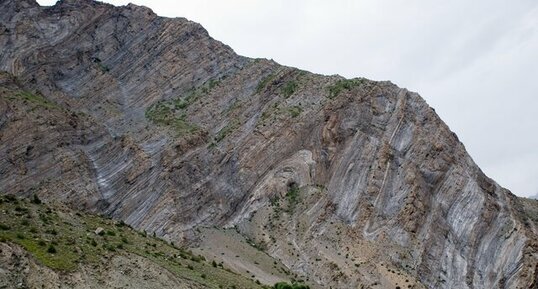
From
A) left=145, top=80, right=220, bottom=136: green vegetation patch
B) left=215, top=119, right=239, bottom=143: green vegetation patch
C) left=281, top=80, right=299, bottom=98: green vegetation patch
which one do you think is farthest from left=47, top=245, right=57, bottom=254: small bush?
left=281, top=80, right=299, bottom=98: green vegetation patch

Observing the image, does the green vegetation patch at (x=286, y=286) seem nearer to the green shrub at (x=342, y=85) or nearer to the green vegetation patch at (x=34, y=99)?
the green shrub at (x=342, y=85)

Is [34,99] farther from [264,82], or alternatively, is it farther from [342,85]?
[342,85]

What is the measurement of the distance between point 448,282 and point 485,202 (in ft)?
48.7

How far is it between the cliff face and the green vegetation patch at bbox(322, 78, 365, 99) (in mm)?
203

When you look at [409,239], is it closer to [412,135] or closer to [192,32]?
[412,135]

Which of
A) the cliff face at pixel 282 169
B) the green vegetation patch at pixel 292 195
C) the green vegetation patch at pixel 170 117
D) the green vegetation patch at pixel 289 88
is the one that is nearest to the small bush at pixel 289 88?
the green vegetation patch at pixel 289 88

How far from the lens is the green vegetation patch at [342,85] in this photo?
9781 cm

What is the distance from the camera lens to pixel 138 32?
412ft

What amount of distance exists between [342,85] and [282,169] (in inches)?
703

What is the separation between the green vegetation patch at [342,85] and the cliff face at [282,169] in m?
0.20

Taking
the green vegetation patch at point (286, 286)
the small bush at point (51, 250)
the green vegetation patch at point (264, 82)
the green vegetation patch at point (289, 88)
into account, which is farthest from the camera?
the green vegetation patch at point (264, 82)

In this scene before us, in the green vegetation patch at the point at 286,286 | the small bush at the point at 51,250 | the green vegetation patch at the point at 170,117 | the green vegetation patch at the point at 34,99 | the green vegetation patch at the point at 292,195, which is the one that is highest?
the green vegetation patch at the point at 170,117

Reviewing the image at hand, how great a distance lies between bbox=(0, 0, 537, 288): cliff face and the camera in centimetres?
7856

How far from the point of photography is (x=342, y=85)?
99250 mm
